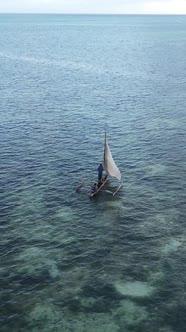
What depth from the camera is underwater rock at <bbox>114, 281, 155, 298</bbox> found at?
39.9 m

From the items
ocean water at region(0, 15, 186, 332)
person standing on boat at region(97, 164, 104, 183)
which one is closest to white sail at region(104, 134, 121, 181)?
person standing on boat at region(97, 164, 104, 183)

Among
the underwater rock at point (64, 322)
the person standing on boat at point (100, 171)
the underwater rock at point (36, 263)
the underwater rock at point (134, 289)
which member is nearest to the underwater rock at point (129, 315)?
the underwater rock at point (64, 322)

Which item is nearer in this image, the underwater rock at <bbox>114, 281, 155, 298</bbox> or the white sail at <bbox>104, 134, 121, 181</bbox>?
the underwater rock at <bbox>114, 281, 155, 298</bbox>

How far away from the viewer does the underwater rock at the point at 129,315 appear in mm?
36156

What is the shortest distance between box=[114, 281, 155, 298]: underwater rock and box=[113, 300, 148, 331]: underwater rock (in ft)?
4.40

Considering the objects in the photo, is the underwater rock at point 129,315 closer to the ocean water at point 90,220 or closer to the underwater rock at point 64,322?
the ocean water at point 90,220

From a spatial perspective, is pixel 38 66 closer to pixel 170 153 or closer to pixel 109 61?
pixel 109 61

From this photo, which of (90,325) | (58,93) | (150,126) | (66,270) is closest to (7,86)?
(58,93)

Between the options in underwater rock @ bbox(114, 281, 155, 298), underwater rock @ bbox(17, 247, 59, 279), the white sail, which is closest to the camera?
underwater rock @ bbox(114, 281, 155, 298)

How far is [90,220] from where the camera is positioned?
5397 centimetres

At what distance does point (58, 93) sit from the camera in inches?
5012

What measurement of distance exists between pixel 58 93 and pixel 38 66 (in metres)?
58.3

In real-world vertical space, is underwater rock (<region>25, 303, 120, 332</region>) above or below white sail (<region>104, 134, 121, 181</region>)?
below

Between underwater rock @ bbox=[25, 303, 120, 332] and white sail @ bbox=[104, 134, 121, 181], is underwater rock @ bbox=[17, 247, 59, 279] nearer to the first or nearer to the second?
underwater rock @ bbox=[25, 303, 120, 332]
